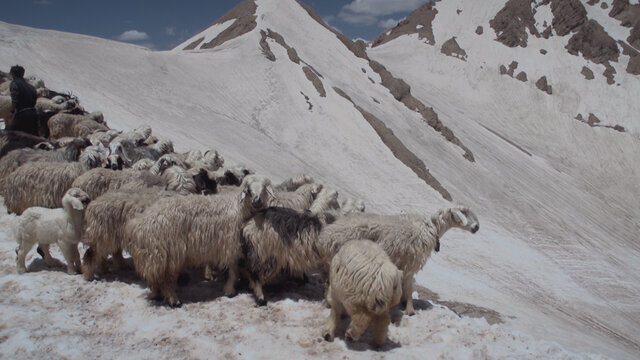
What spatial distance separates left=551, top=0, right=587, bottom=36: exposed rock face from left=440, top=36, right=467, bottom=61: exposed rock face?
1205 centimetres

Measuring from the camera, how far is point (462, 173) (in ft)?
90.7

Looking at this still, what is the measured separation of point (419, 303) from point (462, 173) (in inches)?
855

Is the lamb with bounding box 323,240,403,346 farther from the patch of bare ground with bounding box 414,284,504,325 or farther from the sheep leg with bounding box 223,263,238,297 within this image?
the patch of bare ground with bounding box 414,284,504,325

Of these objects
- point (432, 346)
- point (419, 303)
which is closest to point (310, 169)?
point (419, 303)

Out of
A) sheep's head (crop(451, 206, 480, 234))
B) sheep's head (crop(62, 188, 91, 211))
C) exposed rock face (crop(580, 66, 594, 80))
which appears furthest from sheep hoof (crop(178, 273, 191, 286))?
exposed rock face (crop(580, 66, 594, 80))

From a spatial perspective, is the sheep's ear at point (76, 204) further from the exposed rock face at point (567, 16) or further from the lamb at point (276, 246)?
the exposed rock face at point (567, 16)

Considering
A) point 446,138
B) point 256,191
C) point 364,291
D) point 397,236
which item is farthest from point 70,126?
point 446,138

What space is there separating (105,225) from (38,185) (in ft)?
8.43

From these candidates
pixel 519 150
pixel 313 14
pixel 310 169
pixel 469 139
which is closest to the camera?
pixel 310 169

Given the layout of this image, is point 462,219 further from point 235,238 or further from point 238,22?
point 238,22

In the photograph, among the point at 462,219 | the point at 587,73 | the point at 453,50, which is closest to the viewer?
the point at 462,219

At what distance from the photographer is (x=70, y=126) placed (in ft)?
42.2

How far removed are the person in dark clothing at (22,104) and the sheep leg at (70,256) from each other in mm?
6812

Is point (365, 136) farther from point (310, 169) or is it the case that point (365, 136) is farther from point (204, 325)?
point (204, 325)
